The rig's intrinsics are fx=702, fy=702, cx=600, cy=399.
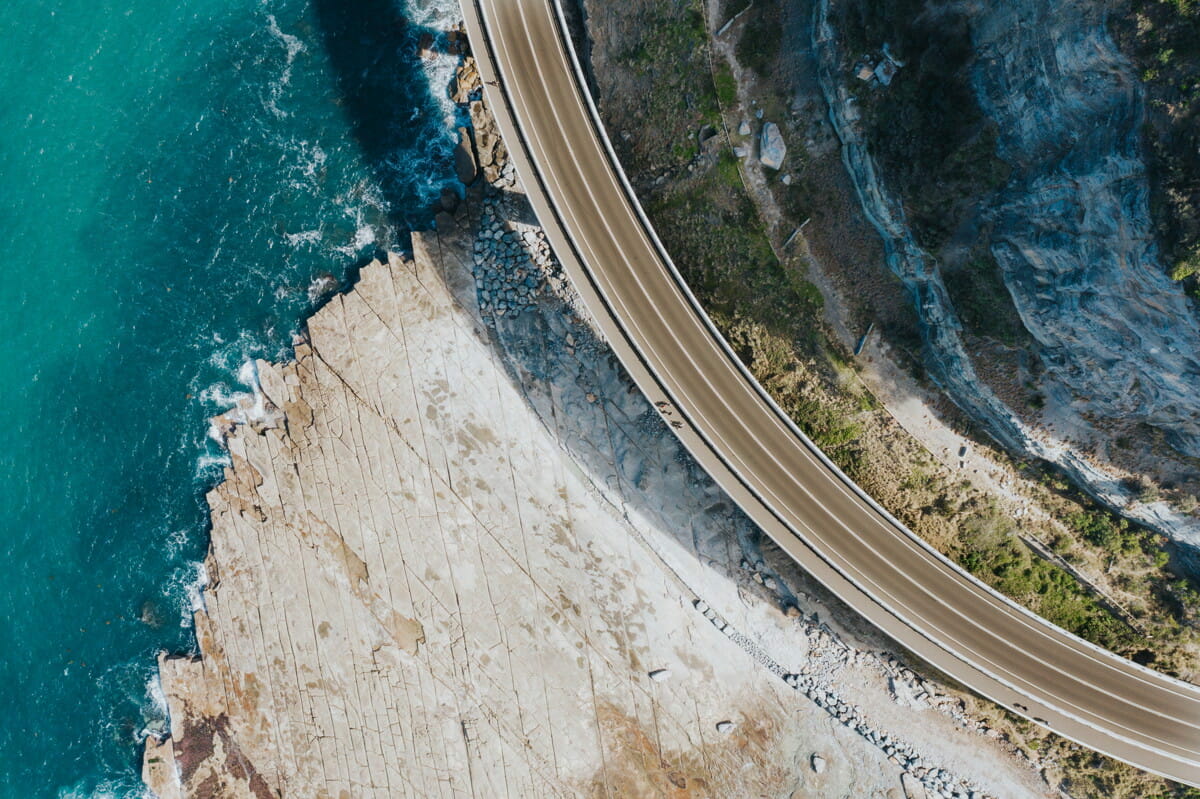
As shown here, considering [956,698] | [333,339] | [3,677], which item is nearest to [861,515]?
[956,698]

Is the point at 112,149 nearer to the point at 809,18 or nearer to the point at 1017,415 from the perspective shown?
the point at 809,18

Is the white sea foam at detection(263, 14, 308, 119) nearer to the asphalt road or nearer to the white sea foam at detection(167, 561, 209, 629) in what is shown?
the asphalt road

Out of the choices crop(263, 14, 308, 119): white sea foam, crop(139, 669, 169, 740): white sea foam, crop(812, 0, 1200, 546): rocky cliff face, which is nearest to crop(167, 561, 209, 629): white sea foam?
crop(139, 669, 169, 740): white sea foam

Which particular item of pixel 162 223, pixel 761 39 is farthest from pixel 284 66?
pixel 761 39

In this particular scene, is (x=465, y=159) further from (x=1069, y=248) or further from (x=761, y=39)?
(x=1069, y=248)

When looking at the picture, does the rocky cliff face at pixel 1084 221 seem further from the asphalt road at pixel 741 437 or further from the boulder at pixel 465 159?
the boulder at pixel 465 159
